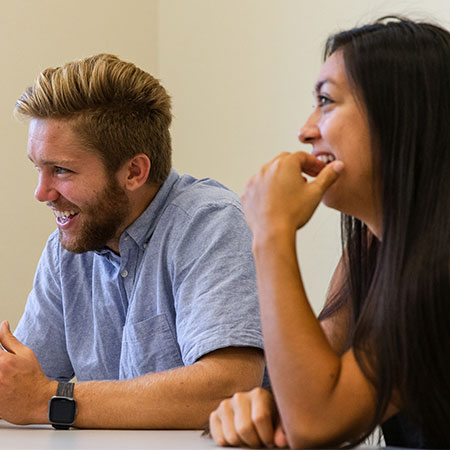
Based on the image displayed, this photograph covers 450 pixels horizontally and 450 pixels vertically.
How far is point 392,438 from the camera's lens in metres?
1.22

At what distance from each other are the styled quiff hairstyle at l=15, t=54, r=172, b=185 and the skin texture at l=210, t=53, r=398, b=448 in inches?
29.2

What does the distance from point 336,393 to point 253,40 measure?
2.16m

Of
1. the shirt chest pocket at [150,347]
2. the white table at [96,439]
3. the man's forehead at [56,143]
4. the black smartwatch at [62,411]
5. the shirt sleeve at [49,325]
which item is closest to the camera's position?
the white table at [96,439]

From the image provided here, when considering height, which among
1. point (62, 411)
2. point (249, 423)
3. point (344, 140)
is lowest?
point (62, 411)

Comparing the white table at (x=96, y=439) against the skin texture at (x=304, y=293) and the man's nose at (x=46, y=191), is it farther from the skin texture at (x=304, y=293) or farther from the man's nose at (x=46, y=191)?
the man's nose at (x=46, y=191)

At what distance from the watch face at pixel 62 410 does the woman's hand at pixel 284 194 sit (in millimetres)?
→ 548

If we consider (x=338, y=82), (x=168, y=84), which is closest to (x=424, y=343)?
(x=338, y=82)

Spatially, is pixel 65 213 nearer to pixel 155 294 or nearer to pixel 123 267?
pixel 123 267

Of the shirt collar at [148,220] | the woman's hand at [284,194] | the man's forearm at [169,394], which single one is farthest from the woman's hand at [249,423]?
the shirt collar at [148,220]

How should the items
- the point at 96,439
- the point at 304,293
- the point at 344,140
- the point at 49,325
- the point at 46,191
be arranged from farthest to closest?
the point at 49,325 → the point at 46,191 → the point at 96,439 → the point at 344,140 → the point at 304,293

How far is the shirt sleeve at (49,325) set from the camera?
193 centimetres

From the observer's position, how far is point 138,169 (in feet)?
6.17

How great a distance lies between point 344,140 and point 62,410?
703mm

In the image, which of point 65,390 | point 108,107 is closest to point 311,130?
point 65,390
